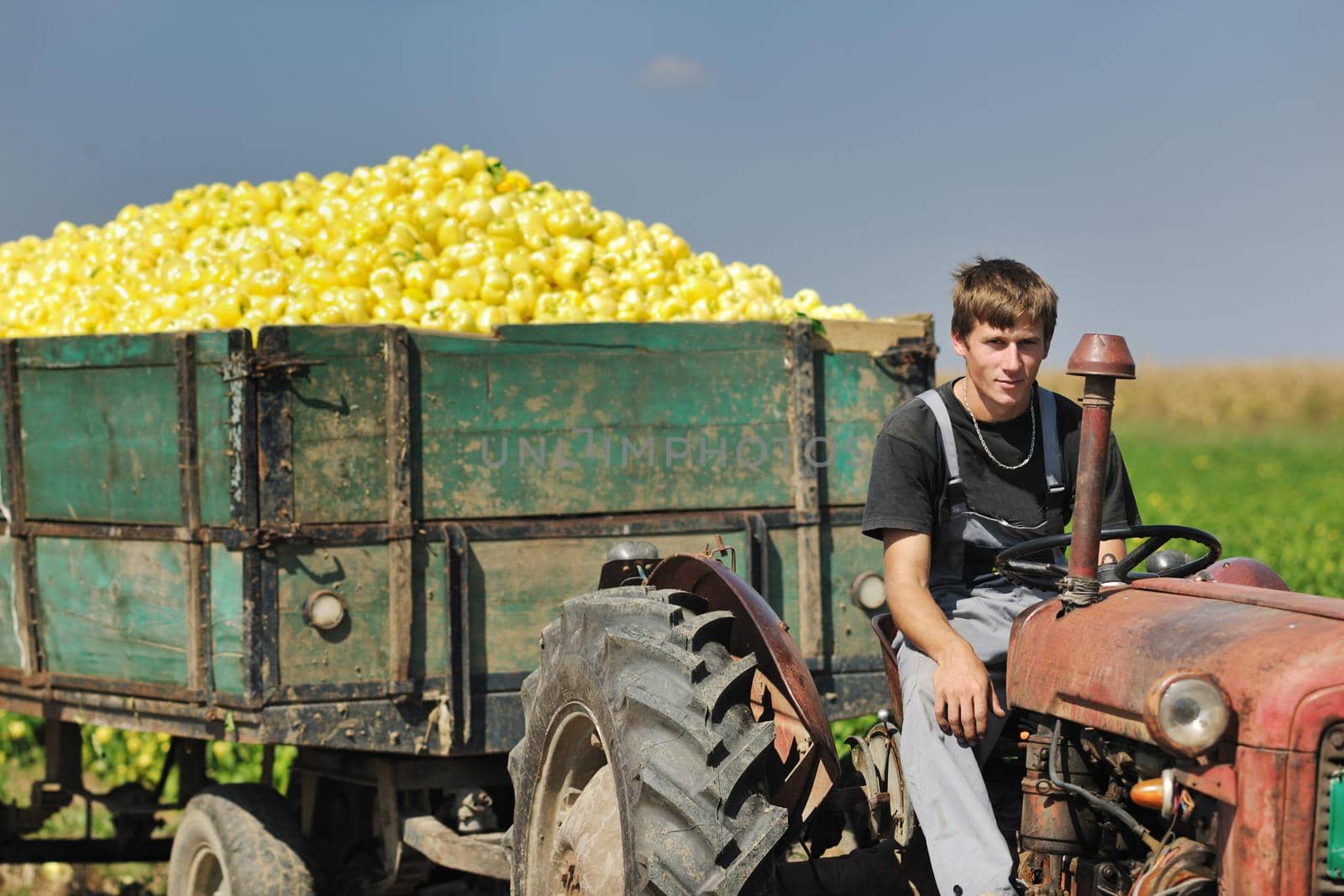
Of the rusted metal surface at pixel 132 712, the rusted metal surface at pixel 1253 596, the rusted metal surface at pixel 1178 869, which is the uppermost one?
the rusted metal surface at pixel 1253 596

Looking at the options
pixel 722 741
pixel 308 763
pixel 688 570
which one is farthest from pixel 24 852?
pixel 722 741

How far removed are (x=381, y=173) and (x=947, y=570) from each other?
4.38 m

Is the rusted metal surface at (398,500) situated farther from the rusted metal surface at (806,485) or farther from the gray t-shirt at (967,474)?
the gray t-shirt at (967,474)

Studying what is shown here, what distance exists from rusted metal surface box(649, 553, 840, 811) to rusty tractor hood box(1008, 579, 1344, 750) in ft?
1.57

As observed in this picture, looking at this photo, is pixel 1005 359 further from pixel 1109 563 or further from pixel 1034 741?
pixel 1034 741

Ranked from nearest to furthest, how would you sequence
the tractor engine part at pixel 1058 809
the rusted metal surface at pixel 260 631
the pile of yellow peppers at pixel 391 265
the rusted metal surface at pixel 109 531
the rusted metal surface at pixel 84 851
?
1. the tractor engine part at pixel 1058 809
2. the rusted metal surface at pixel 260 631
3. the rusted metal surface at pixel 109 531
4. the pile of yellow peppers at pixel 391 265
5. the rusted metal surface at pixel 84 851

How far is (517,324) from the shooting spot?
5.27 metres

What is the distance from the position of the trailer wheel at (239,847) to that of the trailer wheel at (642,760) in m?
1.57

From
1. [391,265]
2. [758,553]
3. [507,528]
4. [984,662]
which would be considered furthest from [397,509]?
[984,662]

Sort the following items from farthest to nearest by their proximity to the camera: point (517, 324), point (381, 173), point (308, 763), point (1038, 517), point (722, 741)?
point (381, 173)
point (308, 763)
point (517, 324)
point (1038, 517)
point (722, 741)

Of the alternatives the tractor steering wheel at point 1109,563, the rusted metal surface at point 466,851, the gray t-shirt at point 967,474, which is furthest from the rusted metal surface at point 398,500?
the tractor steering wheel at point 1109,563

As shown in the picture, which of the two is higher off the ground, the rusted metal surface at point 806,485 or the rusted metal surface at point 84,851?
the rusted metal surface at point 806,485

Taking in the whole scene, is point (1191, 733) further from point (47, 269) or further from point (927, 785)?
point (47, 269)

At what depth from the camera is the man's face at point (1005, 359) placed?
3.74 m
